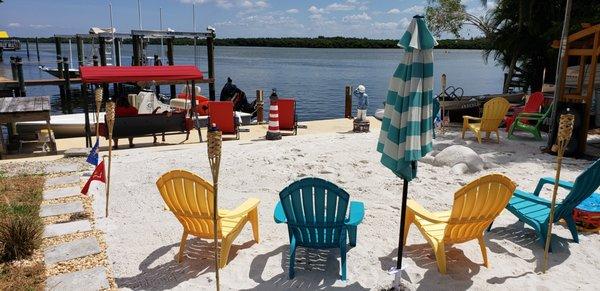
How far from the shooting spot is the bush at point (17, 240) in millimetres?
4605

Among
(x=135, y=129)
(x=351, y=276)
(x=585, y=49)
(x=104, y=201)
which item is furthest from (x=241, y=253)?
(x=585, y=49)

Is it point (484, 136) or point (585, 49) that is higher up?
point (585, 49)

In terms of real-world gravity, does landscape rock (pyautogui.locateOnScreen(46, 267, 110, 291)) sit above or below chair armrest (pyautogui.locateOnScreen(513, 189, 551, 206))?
below

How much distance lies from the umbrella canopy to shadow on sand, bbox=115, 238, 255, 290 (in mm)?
2162

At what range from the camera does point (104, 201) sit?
6.48 metres

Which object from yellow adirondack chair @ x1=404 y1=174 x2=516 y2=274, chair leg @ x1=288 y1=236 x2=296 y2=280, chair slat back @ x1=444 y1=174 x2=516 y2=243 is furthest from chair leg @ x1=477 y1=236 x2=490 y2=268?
chair leg @ x1=288 y1=236 x2=296 y2=280

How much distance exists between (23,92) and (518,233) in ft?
67.0

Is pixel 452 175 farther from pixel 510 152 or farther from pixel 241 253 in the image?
pixel 241 253

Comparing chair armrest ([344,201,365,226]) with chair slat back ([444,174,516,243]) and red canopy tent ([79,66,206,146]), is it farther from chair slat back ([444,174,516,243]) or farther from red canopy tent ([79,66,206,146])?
red canopy tent ([79,66,206,146])

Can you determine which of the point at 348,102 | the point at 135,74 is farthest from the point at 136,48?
the point at 135,74

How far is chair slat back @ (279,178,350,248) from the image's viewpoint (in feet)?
14.0

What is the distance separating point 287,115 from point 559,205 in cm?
871

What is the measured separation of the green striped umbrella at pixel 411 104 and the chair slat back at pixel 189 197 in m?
1.81

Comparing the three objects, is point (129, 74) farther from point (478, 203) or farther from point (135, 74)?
point (478, 203)
